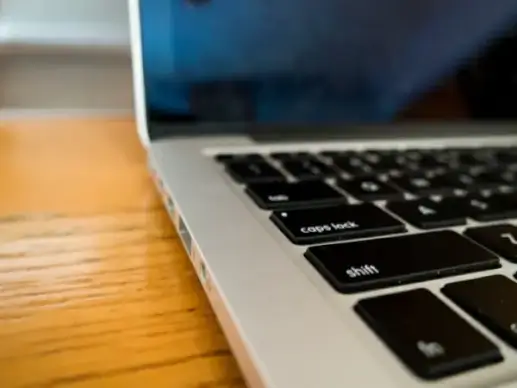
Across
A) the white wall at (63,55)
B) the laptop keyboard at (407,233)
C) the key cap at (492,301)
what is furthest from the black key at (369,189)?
the white wall at (63,55)

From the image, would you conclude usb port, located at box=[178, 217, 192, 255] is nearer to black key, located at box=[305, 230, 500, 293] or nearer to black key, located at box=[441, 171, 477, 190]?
black key, located at box=[305, 230, 500, 293]

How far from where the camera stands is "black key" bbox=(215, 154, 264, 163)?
15.9 inches

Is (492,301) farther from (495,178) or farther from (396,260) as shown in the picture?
(495,178)

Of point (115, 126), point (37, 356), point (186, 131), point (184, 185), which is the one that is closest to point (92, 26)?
point (115, 126)

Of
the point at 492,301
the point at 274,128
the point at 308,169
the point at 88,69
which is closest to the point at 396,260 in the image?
the point at 492,301

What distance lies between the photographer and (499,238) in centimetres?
30

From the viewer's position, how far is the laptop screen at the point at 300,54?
47cm

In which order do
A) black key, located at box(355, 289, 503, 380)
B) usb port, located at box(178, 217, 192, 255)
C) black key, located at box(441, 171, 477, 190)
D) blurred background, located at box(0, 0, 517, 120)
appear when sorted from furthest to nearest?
blurred background, located at box(0, 0, 517, 120)
black key, located at box(441, 171, 477, 190)
usb port, located at box(178, 217, 192, 255)
black key, located at box(355, 289, 503, 380)

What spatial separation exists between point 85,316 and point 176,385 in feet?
0.19

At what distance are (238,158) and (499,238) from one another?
17 cm

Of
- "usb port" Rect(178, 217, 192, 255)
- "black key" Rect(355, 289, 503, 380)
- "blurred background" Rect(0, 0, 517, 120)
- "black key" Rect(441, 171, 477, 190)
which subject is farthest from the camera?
"blurred background" Rect(0, 0, 517, 120)

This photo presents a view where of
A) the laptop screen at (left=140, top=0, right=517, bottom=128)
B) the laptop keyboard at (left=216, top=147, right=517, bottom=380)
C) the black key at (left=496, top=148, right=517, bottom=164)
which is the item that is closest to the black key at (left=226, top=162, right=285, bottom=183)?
the laptop keyboard at (left=216, top=147, right=517, bottom=380)

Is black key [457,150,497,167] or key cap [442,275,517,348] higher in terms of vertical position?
key cap [442,275,517,348]

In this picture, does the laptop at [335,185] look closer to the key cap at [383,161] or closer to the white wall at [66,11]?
the key cap at [383,161]
